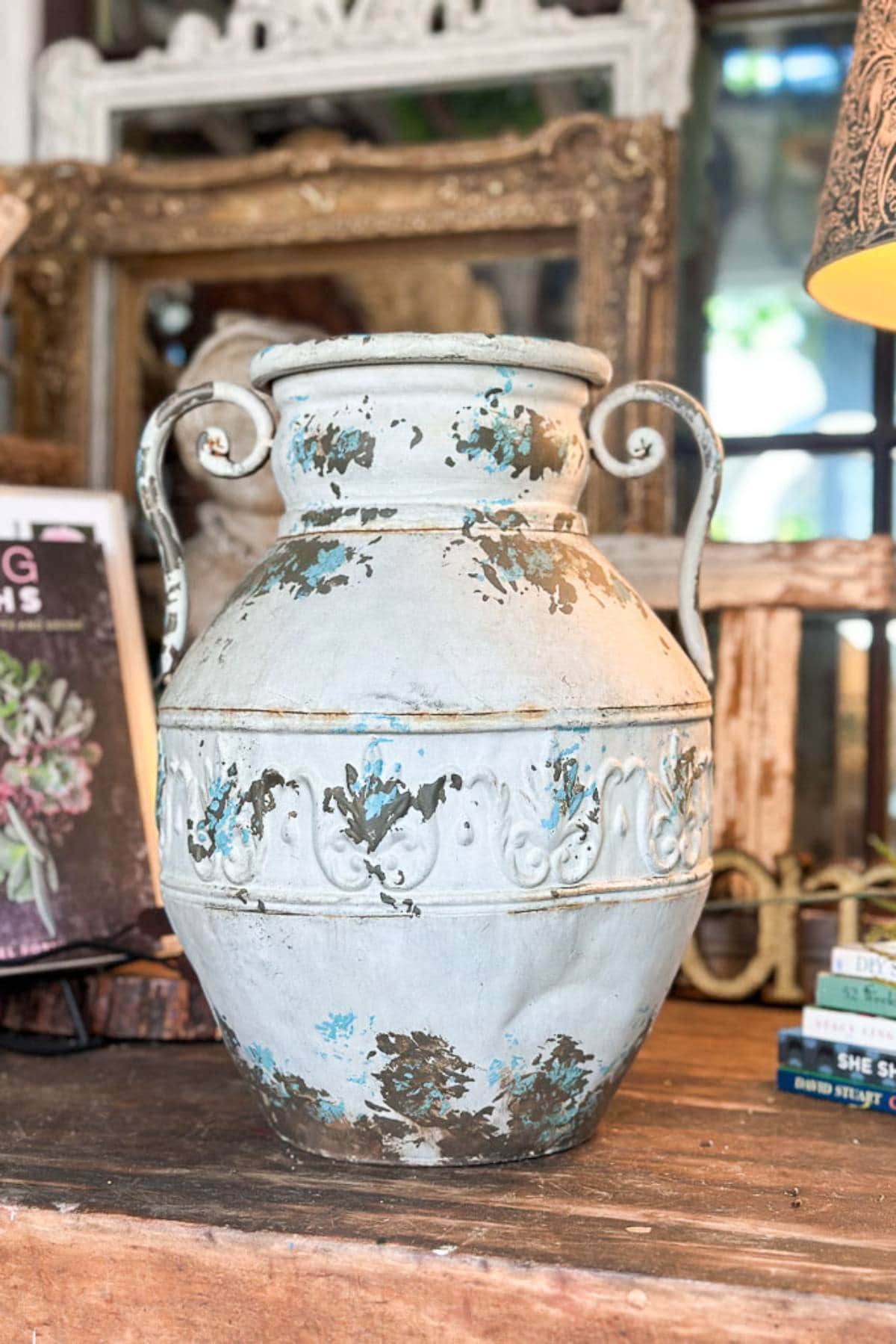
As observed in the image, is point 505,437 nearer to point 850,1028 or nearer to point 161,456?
point 161,456

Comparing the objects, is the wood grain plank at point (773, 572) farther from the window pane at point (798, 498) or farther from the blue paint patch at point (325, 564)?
the blue paint patch at point (325, 564)

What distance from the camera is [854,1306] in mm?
833

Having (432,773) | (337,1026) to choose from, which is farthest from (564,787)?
(337,1026)

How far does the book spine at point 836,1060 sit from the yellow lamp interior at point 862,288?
0.61 m

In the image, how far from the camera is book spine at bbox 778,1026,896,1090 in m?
1.21

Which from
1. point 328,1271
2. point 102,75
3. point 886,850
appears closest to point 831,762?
point 886,850

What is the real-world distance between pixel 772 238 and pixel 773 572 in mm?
380

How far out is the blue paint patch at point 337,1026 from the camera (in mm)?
1020

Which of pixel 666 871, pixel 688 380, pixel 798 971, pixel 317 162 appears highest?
pixel 317 162

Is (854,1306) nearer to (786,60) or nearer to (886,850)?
(886,850)

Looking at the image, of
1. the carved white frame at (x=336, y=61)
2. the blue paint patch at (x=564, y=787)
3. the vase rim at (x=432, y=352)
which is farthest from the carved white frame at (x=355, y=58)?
the blue paint patch at (x=564, y=787)

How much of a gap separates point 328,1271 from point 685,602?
1.74ft

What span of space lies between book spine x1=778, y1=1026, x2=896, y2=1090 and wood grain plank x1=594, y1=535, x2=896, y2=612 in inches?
18.9

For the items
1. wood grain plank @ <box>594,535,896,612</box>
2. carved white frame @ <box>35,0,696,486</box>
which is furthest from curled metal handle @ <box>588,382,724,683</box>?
carved white frame @ <box>35,0,696,486</box>
